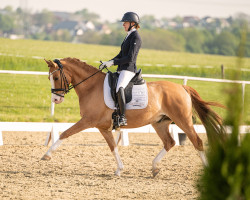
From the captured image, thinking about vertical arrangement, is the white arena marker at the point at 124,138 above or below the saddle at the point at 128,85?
below

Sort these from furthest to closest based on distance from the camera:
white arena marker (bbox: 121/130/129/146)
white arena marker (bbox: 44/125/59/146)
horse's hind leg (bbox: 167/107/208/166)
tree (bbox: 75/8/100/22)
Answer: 1. tree (bbox: 75/8/100/22)
2. white arena marker (bbox: 121/130/129/146)
3. white arena marker (bbox: 44/125/59/146)
4. horse's hind leg (bbox: 167/107/208/166)

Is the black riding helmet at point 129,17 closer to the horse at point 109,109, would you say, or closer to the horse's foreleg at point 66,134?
the horse at point 109,109

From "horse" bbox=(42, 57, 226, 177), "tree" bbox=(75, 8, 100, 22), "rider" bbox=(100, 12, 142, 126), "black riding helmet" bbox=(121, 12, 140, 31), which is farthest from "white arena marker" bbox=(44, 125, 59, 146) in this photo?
"tree" bbox=(75, 8, 100, 22)

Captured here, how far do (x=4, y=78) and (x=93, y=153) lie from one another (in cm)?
346

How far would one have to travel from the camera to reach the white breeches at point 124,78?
6.52 metres

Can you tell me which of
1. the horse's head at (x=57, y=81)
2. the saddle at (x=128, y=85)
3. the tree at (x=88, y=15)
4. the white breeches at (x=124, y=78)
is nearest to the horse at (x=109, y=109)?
the horse's head at (x=57, y=81)

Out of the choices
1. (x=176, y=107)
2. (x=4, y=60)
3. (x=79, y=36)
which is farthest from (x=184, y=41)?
(x=176, y=107)

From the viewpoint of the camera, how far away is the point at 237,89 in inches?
91.6

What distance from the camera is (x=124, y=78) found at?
21.5ft

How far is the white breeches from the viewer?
6.52 metres

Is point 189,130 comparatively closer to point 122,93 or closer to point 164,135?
point 164,135

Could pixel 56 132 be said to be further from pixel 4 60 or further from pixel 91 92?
pixel 4 60

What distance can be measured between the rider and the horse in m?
0.23

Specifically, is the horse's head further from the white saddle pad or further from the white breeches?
the white breeches
